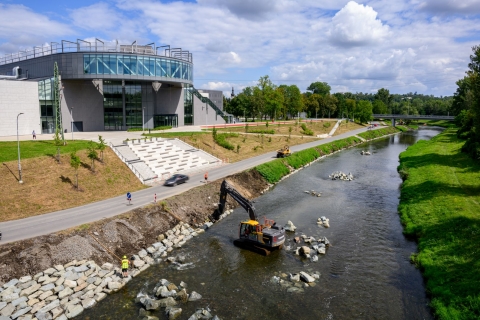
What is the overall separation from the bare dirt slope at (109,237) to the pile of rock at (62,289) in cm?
85

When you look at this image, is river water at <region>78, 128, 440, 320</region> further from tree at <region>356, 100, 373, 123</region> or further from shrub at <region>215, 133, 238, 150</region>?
tree at <region>356, 100, 373, 123</region>

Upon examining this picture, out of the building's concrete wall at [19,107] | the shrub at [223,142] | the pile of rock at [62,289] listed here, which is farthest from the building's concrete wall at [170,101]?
the pile of rock at [62,289]

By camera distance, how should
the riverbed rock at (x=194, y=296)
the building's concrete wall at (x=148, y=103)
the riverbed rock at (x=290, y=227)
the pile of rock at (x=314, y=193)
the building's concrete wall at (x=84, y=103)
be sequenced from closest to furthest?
1. the riverbed rock at (x=194, y=296)
2. the riverbed rock at (x=290, y=227)
3. the pile of rock at (x=314, y=193)
4. the building's concrete wall at (x=84, y=103)
5. the building's concrete wall at (x=148, y=103)

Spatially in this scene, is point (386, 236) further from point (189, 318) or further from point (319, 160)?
point (319, 160)

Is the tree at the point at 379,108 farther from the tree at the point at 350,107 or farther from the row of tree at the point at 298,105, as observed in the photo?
the tree at the point at 350,107

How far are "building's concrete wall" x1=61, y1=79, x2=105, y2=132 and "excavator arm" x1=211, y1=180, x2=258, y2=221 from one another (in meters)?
44.4

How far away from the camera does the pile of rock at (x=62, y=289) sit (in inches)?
768

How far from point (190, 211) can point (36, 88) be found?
42.5m

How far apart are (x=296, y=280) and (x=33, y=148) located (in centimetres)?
3679

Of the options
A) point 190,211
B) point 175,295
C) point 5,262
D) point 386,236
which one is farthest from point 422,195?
point 5,262

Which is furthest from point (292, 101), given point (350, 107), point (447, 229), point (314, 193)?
point (447, 229)

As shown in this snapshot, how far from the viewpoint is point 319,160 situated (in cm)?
7138

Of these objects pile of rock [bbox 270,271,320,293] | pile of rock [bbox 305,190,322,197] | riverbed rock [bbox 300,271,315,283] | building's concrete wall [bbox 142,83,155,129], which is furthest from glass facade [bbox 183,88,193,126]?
riverbed rock [bbox 300,271,315,283]

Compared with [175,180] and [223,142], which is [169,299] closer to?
[175,180]
